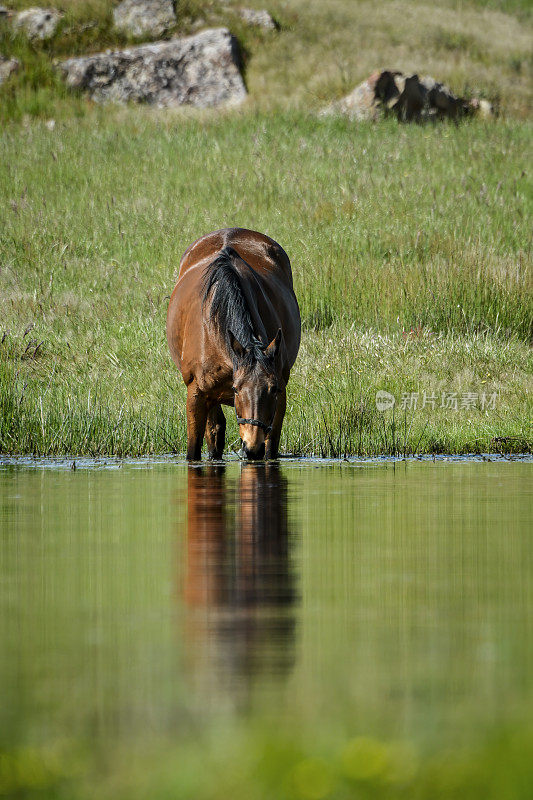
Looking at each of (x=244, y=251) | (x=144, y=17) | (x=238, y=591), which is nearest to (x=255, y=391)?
(x=244, y=251)

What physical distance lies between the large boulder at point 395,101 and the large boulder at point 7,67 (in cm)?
788

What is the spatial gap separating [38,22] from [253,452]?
89.3ft

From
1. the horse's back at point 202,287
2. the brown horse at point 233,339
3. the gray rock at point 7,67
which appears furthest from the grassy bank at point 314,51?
the brown horse at point 233,339

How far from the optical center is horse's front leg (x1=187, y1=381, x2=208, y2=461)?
1039 cm

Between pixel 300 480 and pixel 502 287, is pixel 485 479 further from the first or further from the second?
pixel 502 287

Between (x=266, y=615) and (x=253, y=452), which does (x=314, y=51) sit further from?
(x=266, y=615)

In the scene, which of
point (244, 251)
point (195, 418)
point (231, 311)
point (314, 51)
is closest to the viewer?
point (231, 311)

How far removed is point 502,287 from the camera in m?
17.1

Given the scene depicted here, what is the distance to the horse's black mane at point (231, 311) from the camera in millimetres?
9398

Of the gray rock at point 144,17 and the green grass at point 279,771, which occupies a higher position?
the green grass at point 279,771

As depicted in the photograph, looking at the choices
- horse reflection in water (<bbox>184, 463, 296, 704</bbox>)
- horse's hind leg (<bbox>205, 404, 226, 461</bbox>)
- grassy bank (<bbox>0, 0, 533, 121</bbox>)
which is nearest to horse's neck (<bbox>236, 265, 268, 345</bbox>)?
horse's hind leg (<bbox>205, 404, 226, 461</bbox>)

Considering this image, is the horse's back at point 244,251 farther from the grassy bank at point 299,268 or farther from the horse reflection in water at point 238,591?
the horse reflection in water at point 238,591

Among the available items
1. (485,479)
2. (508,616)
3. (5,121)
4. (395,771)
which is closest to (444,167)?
(5,121)

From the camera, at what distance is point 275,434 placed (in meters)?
10.7
